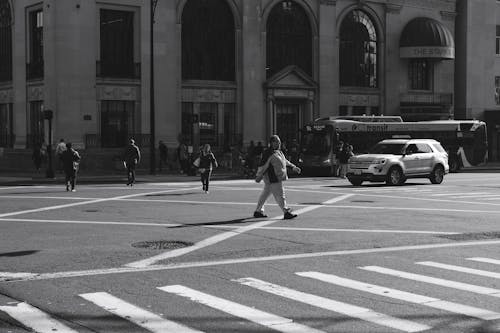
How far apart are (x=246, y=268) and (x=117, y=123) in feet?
107

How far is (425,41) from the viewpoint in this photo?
52.2 metres

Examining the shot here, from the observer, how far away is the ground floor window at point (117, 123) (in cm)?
4181

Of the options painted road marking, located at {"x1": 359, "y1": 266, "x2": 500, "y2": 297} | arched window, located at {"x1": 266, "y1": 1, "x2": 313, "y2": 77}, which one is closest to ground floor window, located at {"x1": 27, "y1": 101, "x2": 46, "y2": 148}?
arched window, located at {"x1": 266, "y1": 1, "x2": 313, "y2": 77}

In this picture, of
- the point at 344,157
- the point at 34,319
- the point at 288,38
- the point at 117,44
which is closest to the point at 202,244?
the point at 34,319

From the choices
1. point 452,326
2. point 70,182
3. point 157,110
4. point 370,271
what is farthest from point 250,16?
point 452,326

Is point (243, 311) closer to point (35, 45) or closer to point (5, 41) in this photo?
point (35, 45)

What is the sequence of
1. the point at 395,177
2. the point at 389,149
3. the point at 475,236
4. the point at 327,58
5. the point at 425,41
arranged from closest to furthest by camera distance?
the point at 475,236 → the point at 395,177 → the point at 389,149 → the point at 327,58 → the point at 425,41

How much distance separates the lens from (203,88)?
147 feet

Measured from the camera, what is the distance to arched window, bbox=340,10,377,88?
50.8 meters

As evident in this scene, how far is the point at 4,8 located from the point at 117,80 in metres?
9.74

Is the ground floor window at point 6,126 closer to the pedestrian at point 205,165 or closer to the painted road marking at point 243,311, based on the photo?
the pedestrian at point 205,165

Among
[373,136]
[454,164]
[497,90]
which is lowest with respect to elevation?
[454,164]

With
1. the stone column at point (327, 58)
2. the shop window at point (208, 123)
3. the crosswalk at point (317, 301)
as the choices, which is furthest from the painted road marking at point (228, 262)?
the stone column at point (327, 58)

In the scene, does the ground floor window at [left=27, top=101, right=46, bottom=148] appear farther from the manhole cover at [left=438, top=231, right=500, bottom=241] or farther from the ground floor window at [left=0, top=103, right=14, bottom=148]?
the manhole cover at [left=438, top=231, right=500, bottom=241]
